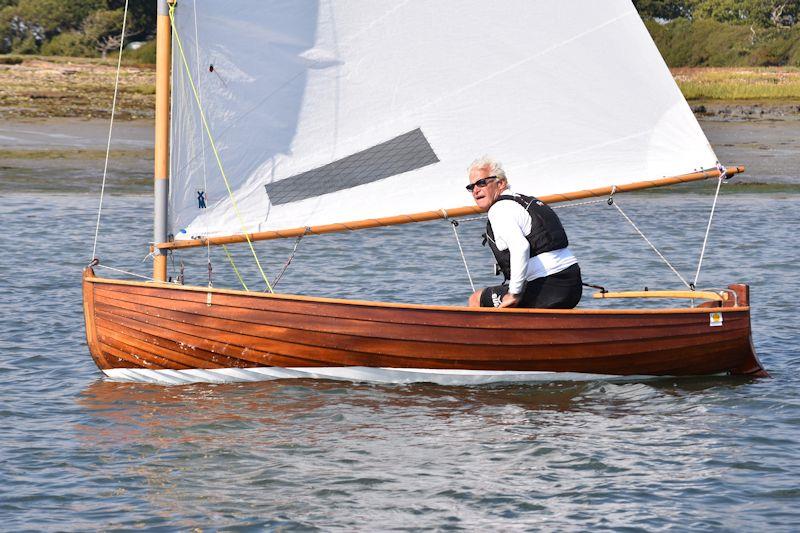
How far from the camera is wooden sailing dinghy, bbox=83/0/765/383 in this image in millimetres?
9000

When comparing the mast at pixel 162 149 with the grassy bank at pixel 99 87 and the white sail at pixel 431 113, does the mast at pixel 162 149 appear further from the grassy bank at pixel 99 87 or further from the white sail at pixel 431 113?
the grassy bank at pixel 99 87

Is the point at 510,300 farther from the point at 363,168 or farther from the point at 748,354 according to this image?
the point at 748,354

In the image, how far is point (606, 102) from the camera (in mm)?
9414

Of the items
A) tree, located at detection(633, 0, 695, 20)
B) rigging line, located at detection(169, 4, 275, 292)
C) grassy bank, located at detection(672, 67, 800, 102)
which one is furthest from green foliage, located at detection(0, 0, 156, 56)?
rigging line, located at detection(169, 4, 275, 292)

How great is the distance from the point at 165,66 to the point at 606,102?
131 inches

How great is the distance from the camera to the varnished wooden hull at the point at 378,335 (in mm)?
8977

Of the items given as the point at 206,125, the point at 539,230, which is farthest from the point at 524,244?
the point at 206,125

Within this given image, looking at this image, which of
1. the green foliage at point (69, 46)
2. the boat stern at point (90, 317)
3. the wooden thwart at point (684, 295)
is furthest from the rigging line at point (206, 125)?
the green foliage at point (69, 46)

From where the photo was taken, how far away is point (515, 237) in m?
8.82

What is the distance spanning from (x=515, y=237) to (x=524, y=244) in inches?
3.2

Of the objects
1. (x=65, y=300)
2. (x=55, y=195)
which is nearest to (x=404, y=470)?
(x=65, y=300)

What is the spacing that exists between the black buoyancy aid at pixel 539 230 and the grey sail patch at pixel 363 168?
2.76 feet

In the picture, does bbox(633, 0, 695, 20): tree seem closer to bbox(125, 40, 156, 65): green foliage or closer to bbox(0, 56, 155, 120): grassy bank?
bbox(125, 40, 156, 65): green foliage

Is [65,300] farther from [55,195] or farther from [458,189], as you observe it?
[55,195]
